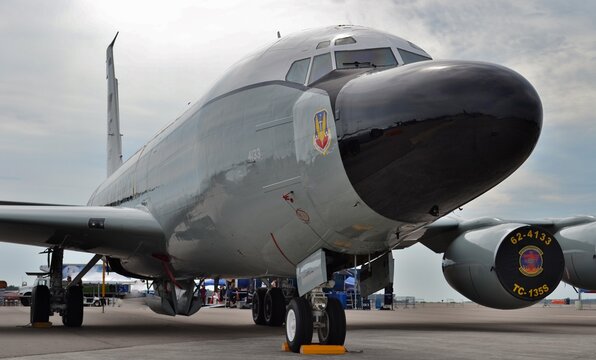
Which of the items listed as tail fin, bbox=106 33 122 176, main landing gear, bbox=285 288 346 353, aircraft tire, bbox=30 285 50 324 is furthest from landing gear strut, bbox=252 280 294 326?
tail fin, bbox=106 33 122 176

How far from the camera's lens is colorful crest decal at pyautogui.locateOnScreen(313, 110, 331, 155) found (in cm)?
762

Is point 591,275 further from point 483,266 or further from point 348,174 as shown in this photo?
point 348,174

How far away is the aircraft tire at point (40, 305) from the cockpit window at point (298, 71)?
8.61 metres

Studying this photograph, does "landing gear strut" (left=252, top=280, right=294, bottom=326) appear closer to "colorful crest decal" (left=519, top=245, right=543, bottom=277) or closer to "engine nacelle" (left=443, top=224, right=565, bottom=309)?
"engine nacelle" (left=443, top=224, right=565, bottom=309)

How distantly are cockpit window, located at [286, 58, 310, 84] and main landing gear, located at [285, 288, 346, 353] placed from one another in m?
2.43

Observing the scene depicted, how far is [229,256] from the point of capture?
429 inches

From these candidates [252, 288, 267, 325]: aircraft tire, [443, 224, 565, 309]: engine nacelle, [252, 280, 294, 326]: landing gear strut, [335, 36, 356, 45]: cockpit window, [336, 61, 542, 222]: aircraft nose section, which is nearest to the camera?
[336, 61, 542, 222]: aircraft nose section

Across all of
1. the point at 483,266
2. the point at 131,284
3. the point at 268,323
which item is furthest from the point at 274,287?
the point at 131,284

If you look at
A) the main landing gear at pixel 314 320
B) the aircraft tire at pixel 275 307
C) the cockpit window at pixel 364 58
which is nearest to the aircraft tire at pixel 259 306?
the aircraft tire at pixel 275 307

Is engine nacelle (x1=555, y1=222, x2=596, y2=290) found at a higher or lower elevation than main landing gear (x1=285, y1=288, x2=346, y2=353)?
higher

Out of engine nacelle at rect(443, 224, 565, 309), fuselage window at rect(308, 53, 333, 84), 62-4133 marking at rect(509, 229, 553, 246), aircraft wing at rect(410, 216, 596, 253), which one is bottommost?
engine nacelle at rect(443, 224, 565, 309)

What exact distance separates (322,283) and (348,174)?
146cm

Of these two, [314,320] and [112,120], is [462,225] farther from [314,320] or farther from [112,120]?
[112,120]

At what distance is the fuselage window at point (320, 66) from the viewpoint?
853 cm
